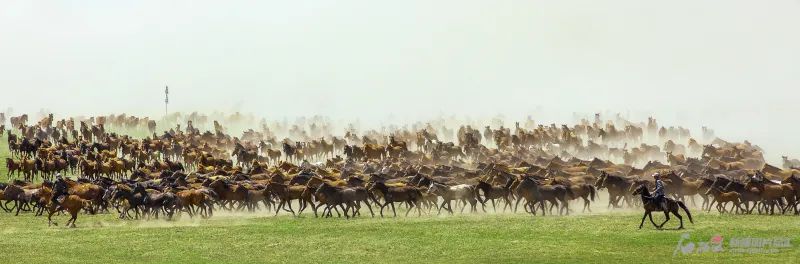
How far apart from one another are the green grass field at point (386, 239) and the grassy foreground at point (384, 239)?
32 mm

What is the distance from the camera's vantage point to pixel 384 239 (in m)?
34.2

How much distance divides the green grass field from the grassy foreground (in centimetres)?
3

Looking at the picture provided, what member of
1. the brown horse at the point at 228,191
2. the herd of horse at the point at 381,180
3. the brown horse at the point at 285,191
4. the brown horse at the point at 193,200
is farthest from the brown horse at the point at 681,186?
the brown horse at the point at 193,200

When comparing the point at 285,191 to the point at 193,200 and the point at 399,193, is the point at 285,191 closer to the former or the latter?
the point at 193,200

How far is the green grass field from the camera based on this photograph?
99.9ft

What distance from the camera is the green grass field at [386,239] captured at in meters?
30.4

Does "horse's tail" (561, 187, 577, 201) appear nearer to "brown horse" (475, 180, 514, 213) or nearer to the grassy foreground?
the grassy foreground

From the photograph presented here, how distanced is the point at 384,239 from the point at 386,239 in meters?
0.07

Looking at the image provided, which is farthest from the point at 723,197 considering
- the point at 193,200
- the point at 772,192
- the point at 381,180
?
the point at 193,200

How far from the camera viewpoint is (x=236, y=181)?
4662cm

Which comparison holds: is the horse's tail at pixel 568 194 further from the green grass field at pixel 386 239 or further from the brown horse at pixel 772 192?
the brown horse at pixel 772 192

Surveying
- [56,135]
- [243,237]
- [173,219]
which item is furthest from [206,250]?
[56,135]

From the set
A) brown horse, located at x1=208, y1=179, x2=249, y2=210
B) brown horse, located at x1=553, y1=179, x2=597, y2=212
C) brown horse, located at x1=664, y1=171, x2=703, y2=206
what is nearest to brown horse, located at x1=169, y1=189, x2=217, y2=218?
brown horse, located at x1=208, y1=179, x2=249, y2=210

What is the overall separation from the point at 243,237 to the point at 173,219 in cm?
745
